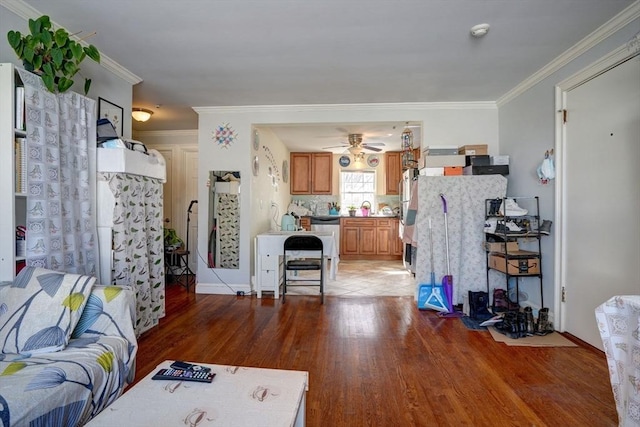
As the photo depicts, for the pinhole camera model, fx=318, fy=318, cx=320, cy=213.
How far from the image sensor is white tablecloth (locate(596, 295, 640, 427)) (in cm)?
131

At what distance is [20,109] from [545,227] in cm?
398

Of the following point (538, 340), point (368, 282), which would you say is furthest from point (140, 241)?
point (538, 340)

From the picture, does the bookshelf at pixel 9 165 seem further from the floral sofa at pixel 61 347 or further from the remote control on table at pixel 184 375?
the remote control on table at pixel 184 375

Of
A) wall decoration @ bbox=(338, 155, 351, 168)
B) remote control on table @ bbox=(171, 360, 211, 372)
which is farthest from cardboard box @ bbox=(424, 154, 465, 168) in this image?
wall decoration @ bbox=(338, 155, 351, 168)

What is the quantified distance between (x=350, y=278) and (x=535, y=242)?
2.63 m

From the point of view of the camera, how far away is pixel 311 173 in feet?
23.2

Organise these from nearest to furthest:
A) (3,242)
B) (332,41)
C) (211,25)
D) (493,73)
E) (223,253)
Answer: (3,242), (211,25), (332,41), (493,73), (223,253)

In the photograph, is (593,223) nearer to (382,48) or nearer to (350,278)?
(382,48)

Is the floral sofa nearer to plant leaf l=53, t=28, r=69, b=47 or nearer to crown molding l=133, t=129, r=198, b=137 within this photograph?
plant leaf l=53, t=28, r=69, b=47

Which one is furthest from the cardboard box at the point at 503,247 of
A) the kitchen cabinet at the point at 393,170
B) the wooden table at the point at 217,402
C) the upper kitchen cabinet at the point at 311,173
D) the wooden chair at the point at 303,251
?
the upper kitchen cabinet at the point at 311,173

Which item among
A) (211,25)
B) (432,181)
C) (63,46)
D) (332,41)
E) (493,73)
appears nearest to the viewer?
(63,46)

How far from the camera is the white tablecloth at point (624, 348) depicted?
1.31m

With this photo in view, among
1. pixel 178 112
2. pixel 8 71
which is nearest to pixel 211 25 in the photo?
pixel 8 71

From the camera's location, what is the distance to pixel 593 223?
8.02ft
